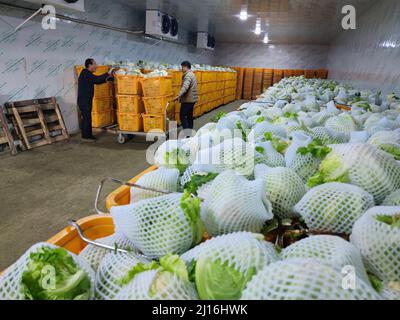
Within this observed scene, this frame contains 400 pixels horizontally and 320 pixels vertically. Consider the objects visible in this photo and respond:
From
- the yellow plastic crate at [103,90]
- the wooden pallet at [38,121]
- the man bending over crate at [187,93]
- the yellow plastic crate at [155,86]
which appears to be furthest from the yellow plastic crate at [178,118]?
the wooden pallet at [38,121]

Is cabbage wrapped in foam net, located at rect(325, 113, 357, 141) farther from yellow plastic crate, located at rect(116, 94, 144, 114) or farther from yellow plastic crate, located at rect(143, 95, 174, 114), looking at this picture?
yellow plastic crate, located at rect(116, 94, 144, 114)

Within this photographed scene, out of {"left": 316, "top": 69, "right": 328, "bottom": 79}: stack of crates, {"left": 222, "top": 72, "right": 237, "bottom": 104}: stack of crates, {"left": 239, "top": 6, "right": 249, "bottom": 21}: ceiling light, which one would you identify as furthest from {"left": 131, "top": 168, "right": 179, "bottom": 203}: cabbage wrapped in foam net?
{"left": 316, "top": 69, "right": 328, "bottom": 79}: stack of crates

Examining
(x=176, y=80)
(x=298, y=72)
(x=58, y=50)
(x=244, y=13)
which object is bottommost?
(x=176, y=80)

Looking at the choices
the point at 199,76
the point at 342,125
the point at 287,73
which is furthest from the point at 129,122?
the point at 287,73

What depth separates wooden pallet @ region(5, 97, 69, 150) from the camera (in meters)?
5.96

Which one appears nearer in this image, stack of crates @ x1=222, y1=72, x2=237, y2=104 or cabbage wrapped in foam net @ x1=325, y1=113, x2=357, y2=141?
cabbage wrapped in foam net @ x1=325, y1=113, x2=357, y2=141

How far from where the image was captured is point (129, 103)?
665cm

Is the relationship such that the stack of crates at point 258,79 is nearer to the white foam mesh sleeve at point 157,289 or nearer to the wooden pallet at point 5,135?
the wooden pallet at point 5,135

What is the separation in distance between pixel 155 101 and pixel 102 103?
60.3 inches

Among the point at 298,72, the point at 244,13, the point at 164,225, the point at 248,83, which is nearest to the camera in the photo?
the point at 164,225

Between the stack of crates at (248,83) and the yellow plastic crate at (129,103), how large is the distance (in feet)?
40.3

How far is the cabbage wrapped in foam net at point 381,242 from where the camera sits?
2.48ft

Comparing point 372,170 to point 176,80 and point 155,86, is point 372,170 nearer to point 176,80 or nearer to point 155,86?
point 155,86

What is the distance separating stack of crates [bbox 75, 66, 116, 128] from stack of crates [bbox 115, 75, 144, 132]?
0.68 m
